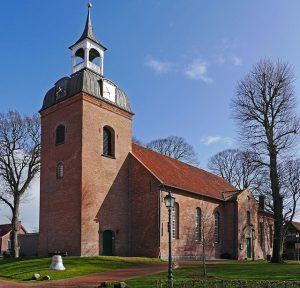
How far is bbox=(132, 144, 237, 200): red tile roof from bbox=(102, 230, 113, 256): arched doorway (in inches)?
220

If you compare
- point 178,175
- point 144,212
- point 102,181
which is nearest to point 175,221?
point 144,212

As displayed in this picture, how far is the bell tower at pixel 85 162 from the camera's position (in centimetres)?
2822

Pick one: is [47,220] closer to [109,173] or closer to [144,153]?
[109,173]

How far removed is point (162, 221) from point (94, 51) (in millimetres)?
14853

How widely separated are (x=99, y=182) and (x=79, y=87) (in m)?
7.25

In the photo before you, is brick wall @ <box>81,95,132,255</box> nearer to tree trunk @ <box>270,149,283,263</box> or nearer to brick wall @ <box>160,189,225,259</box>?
brick wall @ <box>160,189,225,259</box>

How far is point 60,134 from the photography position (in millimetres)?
31016

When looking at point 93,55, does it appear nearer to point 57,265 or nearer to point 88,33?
point 88,33

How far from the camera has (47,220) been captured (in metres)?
30.0

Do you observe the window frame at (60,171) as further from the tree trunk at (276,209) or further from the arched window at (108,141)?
the tree trunk at (276,209)

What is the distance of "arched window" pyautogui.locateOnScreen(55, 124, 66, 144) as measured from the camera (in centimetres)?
3067

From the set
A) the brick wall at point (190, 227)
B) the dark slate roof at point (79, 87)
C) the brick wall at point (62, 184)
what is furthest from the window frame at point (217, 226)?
the brick wall at point (62, 184)

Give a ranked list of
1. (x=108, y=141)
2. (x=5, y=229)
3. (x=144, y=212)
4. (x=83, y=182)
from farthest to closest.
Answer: (x=5, y=229) < (x=108, y=141) < (x=144, y=212) < (x=83, y=182)

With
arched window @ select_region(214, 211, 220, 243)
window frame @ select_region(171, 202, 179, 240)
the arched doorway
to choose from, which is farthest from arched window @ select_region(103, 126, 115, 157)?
arched window @ select_region(214, 211, 220, 243)
